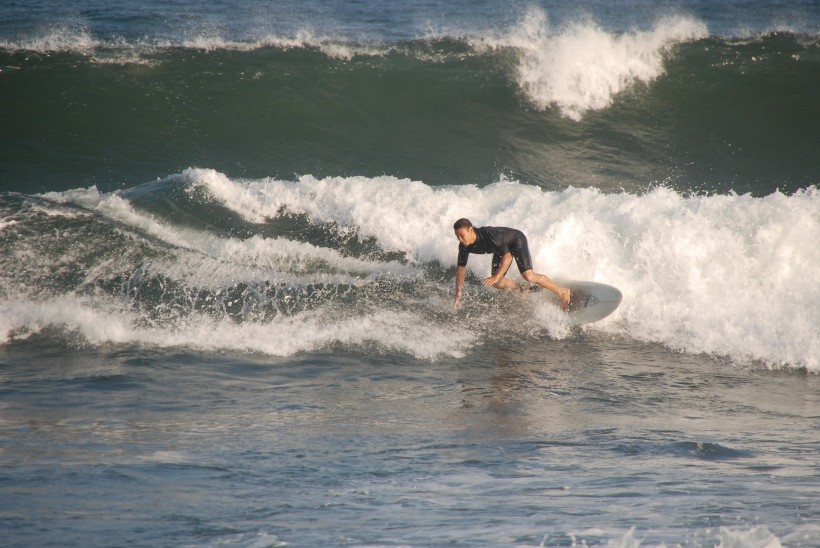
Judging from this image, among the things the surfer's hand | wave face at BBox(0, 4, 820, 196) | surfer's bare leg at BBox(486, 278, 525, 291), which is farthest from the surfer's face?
wave face at BBox(0, 4, 820, 196)

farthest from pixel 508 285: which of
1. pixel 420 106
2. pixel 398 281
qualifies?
pixel 420 106

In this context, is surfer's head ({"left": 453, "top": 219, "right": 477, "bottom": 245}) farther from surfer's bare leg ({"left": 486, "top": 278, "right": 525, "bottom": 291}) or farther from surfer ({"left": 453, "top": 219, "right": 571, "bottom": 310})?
surfer's bare leg ({"left": 486, "top": 278, "right": 525, "bottom": 291})

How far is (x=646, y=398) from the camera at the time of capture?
629cm

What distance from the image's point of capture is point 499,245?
320 inches

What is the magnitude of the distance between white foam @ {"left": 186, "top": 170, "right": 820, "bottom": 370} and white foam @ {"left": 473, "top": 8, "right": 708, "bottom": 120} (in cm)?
461

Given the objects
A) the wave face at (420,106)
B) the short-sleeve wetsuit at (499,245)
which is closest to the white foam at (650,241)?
the short-sleeve wetsuit at (499,245)

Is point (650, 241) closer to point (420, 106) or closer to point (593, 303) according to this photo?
point (593, 303)

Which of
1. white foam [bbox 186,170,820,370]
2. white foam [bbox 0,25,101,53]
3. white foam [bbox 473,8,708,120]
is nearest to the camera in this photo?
white foam [bbox 186,170,820,370]

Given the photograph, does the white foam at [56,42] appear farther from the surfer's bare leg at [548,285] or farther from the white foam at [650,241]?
the surfer's bare leg at [548,285]

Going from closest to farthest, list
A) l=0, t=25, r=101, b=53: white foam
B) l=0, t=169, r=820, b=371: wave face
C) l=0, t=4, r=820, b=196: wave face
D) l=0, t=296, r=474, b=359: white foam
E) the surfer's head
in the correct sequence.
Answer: l=0, t=296, r=474, b=359: white foam → l=0, t=169, r=820, b=371: wave face → the surfer's head → l=0, t=4, r=820, b=196: wave face → l=0, t=25, r=101, b=53: white foam

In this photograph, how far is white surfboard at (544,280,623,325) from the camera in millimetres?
8203

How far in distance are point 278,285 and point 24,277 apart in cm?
272

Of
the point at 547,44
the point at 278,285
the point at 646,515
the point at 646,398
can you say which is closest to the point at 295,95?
the point at 547,44

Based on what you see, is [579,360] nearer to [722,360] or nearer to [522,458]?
[722,360]
